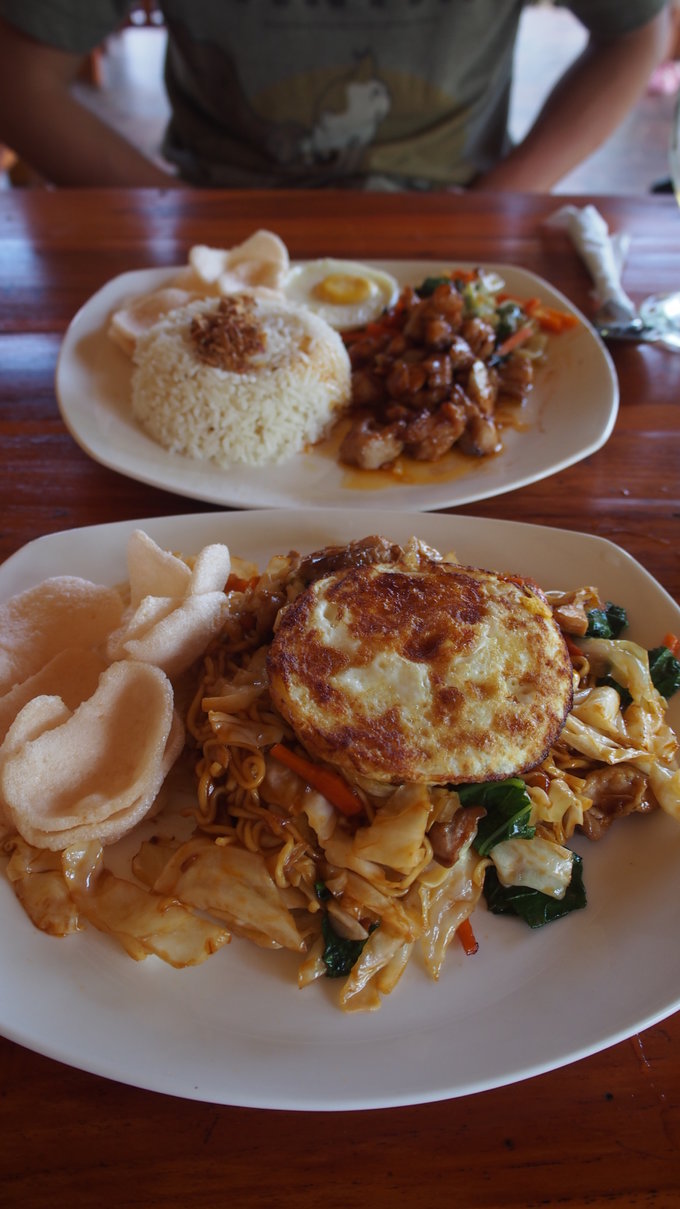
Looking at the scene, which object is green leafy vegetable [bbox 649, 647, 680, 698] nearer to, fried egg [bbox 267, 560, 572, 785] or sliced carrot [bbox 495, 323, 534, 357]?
fried egg [bbox 267, 560, 572, 785]

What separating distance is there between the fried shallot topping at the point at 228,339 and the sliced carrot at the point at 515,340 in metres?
0.84

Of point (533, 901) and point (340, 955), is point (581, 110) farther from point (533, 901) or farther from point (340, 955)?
point (340, 955)

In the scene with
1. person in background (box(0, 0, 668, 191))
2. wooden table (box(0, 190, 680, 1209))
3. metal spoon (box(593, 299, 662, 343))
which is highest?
person in background (box(0, 0, 668, 191))

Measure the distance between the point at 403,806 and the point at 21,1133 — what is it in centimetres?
73

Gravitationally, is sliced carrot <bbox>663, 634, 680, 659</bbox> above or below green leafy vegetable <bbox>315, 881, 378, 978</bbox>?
above

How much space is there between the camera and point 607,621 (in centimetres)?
181

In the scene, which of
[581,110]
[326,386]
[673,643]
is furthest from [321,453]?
[581,110]

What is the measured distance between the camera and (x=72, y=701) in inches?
63.9

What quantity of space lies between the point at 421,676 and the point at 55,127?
3.85 metres

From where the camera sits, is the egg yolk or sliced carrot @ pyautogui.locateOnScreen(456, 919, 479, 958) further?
the egg yolk

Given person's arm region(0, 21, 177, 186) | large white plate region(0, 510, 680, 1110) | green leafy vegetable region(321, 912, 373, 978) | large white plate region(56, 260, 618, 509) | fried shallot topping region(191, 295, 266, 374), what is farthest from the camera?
person's arm region(0, 21, 177, 186)

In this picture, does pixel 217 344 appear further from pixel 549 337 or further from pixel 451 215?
pixel 451 215

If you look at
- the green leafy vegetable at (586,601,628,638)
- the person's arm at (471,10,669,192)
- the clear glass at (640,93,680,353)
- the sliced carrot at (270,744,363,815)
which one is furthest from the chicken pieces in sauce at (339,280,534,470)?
the person's arm at (471,10,669,192)

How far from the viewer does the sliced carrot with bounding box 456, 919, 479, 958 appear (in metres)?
1.36
